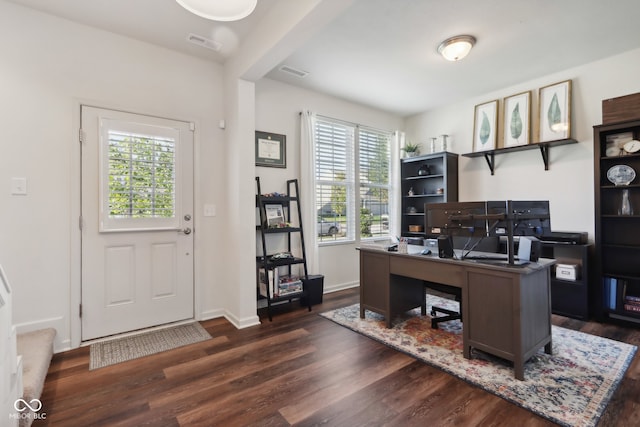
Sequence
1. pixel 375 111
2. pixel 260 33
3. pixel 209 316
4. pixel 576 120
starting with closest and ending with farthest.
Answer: pixel 260 33 → pixel 209 316 → pixel 576 120 → pixel 375 111

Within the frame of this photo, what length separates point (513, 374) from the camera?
2.13 meters

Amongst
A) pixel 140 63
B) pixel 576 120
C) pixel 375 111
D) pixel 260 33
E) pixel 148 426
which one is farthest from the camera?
pixel 375 111

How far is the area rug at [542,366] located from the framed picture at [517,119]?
7.33ft

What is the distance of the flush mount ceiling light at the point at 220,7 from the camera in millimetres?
1781

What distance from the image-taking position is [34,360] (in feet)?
6.72

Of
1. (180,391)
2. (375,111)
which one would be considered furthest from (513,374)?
(375,111)

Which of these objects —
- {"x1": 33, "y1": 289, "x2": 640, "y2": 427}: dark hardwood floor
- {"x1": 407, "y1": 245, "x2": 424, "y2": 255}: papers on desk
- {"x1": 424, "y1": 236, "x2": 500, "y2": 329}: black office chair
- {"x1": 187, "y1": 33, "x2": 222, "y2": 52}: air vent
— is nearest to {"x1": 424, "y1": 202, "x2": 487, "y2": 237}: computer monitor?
{"x1": 407, "y1": 245, "x2": 424, "y2": 255}: papers on desk

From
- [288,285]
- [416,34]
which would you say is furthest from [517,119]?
[288,285]

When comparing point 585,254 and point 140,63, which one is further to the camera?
point 585,254

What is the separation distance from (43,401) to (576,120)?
538cm

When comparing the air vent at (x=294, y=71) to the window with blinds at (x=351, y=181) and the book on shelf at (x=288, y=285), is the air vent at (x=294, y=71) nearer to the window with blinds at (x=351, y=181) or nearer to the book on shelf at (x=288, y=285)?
the window with blinds at (x=351, y=181)

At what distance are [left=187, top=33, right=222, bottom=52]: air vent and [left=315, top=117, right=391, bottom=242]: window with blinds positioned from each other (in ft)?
5.27

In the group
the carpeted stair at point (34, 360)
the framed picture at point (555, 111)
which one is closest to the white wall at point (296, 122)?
the framed picture at point (555, 111)

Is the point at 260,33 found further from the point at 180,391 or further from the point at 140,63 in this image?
the point at 180,391
